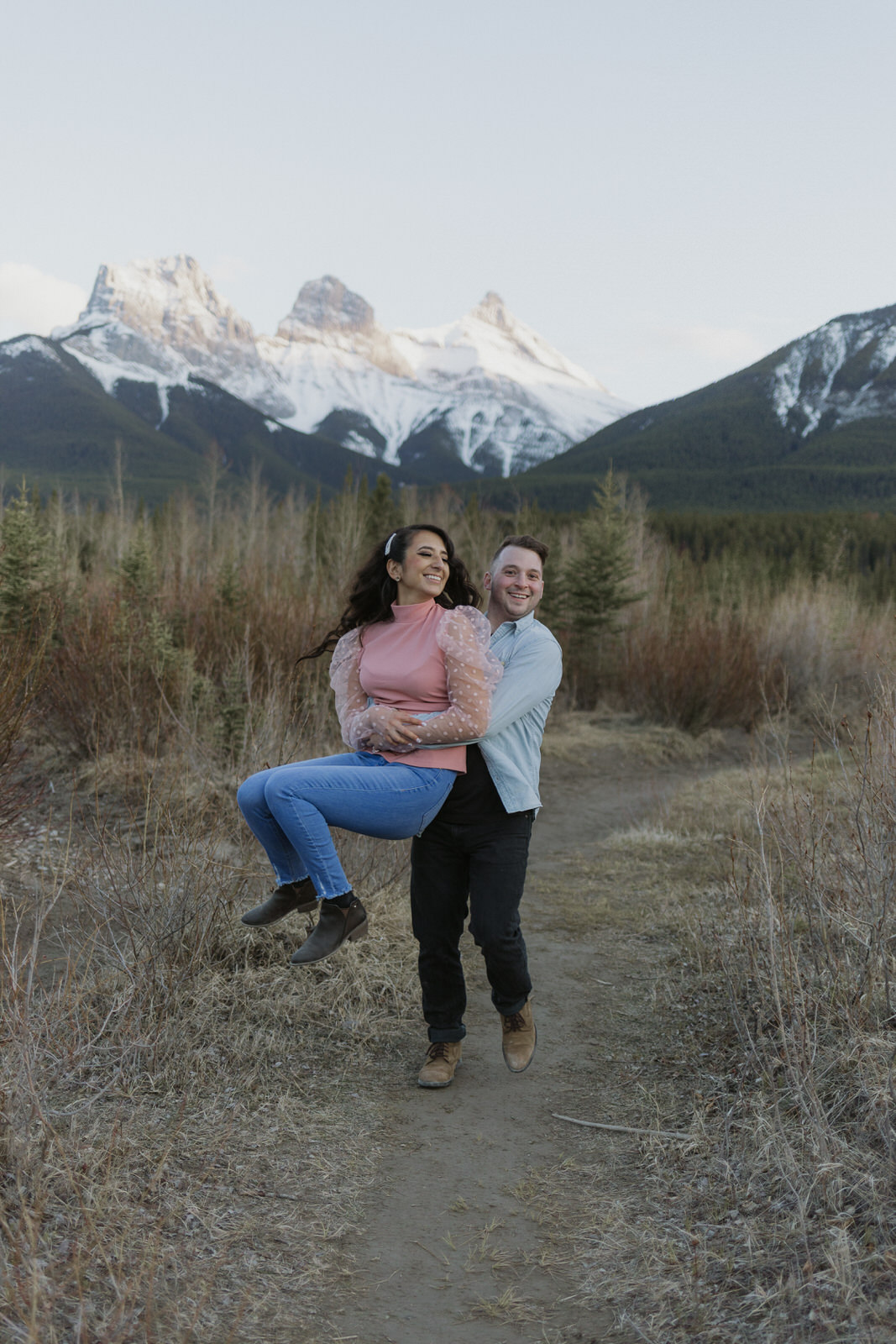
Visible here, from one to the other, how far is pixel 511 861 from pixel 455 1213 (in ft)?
3.56

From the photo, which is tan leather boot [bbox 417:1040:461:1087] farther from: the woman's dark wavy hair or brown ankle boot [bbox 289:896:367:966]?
the woman's dark wavy hair

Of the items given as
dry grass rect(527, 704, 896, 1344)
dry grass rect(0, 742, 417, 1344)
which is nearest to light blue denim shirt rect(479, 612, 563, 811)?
dry grass rect(527, 704, 896, 1344)

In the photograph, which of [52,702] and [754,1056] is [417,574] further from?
[52,702]

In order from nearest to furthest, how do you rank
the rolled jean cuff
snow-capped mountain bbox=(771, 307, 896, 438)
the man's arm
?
the man's arm < the rolled jean cuff < snow-capped mountain bbox=(771, 307, 896, 438)

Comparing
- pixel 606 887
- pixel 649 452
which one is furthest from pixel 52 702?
pixel 649 452

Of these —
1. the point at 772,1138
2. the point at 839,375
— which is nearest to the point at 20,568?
the point at 772,1138

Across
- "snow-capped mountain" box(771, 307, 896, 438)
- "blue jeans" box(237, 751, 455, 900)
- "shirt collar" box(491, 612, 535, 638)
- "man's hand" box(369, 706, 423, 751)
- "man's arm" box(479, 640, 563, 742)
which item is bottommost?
"blue jeans" box(237, 751, 455, 900)

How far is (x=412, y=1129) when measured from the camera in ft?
11.0

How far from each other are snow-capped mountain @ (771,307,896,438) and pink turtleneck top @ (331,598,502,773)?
467 ft

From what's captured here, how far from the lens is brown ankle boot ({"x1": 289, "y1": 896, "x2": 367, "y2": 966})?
119 inches

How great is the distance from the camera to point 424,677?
3.24 metres

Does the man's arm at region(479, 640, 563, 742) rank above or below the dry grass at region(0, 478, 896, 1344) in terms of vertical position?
above

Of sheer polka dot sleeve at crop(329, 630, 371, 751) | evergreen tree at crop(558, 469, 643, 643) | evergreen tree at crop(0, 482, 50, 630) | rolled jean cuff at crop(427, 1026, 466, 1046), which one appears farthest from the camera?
evergreen tree at crop(558, 469, 643, 643)

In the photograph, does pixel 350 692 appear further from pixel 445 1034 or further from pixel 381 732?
pixel 445 1034
